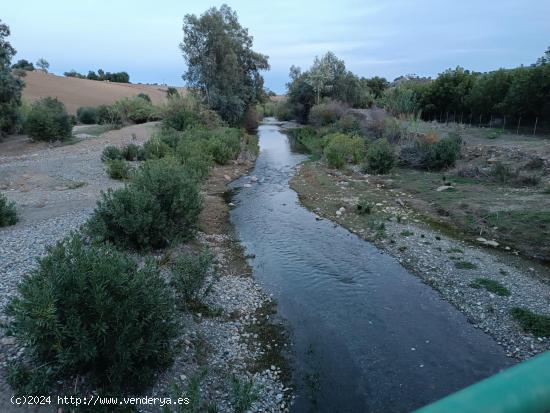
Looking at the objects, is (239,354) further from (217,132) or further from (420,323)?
(217,132)

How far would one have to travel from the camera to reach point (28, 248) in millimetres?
9664

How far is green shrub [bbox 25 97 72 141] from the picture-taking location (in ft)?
87.9

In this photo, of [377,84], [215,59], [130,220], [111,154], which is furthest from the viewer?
[377,84]

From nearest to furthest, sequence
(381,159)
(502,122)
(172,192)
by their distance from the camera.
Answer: (172,192)
(381,159)
(502,122)

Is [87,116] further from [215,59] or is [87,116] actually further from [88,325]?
[88,325]

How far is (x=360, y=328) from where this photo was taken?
8516mm

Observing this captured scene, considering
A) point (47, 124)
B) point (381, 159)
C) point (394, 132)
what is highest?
point (47, 124)

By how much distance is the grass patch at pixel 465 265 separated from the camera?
1090cm

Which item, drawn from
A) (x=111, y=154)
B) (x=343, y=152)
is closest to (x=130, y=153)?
(x=111, y=154)

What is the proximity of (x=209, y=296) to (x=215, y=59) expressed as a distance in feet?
117

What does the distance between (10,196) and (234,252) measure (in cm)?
929

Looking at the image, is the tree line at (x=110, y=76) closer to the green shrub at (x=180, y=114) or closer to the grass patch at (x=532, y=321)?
the green shrub at (x=180, y=114)

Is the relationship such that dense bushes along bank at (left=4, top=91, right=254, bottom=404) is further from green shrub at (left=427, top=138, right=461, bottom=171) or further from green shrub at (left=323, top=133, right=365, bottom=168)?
green shrub at (left=427, top=138, right=461, bottom=171)

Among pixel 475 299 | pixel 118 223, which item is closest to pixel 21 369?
pixel 118 223
